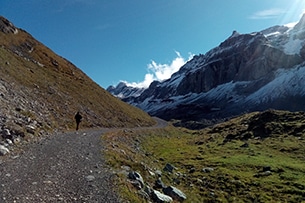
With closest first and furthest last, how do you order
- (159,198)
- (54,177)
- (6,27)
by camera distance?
(54,177), (159,198), (6,27)

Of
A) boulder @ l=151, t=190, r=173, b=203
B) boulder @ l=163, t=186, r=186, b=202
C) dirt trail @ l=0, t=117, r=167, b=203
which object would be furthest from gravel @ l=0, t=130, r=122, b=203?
boulder @ l=163, t=186, r=186, b=202

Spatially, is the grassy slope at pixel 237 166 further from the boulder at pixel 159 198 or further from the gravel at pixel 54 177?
the boulder at pixel 159 198

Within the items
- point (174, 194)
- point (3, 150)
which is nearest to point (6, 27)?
point (3, 150)

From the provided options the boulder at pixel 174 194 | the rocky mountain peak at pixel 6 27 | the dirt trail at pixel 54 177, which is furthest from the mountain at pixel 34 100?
the boulder at pixel 174 194

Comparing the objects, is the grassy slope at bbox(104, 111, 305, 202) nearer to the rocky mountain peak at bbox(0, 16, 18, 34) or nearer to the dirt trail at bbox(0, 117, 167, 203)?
the dirt trail at bbox(0, 117, 167, 203)

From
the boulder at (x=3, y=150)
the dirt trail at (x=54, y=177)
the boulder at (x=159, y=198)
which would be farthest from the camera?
the boulder at (x=3, y=150)

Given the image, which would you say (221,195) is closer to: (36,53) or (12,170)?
(12,170)

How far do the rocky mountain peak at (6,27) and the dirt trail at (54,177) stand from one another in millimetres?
97487

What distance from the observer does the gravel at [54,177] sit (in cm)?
1507

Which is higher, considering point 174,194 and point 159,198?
point 174,194

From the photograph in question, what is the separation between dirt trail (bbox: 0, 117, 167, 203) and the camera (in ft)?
49.4

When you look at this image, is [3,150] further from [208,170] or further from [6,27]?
[6,27]

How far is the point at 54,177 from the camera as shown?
704 inches

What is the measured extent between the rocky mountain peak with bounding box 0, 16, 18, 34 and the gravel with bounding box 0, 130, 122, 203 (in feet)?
320
